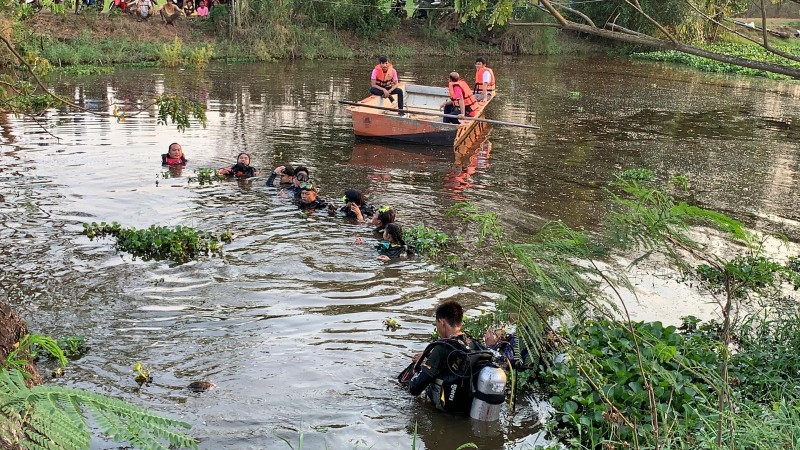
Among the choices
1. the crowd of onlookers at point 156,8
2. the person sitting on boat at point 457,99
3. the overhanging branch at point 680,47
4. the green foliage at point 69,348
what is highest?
the crowd of onlookers at point 156,8

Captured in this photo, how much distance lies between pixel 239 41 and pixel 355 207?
82.9ft

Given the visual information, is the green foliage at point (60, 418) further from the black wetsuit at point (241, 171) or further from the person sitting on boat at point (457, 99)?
the person sitting on boat at point (457, 99)

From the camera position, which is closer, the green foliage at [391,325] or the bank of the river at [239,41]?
the green foliage at [391,325]

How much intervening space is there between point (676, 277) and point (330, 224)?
528 cm

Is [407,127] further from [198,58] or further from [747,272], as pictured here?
[198,58]

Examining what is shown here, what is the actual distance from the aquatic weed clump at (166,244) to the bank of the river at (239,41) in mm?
13135

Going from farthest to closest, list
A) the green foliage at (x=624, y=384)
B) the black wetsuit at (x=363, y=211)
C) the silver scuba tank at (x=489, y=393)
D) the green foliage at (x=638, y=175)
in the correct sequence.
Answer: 1. the green foliage at (x=638, y=175)
2. the black wetsuit at (x=363, y=211)
3. the silver scuba tank at (x=489, y=393)
4. the green foliage at (x=624, y=384)

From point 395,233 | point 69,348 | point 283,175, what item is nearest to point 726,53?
point 283,175

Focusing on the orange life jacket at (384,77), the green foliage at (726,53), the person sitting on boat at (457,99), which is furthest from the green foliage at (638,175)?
the green foliage at (726,53)

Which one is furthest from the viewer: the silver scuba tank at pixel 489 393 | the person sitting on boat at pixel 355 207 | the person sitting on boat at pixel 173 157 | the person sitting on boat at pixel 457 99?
the person sitting on boat at pixel 457 99

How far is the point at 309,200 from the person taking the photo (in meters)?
13.4

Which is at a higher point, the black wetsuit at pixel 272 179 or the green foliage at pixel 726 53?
the green foliage at pixel 726 53

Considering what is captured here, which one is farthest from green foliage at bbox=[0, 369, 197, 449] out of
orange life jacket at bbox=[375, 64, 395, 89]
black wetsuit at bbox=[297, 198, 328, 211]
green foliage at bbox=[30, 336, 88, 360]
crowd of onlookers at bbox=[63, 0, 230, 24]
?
crowd of onlookers at bbox=[63, 0, 230, 24]

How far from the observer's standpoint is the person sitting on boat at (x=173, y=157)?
1576cm
